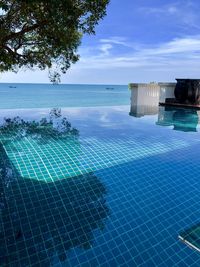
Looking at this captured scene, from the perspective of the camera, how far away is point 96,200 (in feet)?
15.0

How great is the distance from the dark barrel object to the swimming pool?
8.65m

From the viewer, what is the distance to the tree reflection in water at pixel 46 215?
3473 mm

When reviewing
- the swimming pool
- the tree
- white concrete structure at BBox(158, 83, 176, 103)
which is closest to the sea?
white concrete structure at BBox(158, 83, 176, 103)

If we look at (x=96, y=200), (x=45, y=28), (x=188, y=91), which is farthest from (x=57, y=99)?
(x=96, y=200)

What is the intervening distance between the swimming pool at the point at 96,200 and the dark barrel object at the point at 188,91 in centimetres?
865

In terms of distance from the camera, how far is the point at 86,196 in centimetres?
466

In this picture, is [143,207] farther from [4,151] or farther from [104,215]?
[4,151]

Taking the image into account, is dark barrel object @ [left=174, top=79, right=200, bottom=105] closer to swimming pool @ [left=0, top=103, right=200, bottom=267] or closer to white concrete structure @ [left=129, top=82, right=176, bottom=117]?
white concrete structure @ [left=129, top=82, right=176, bottom=117]

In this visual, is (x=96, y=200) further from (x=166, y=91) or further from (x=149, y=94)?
(x=166, y=91)

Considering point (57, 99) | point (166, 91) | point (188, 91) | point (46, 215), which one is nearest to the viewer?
point (46, 215)

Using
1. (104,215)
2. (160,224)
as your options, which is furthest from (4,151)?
(160,224)

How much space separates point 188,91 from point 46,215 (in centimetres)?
1364

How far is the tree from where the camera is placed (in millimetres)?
7422

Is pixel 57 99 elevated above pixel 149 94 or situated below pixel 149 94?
below
